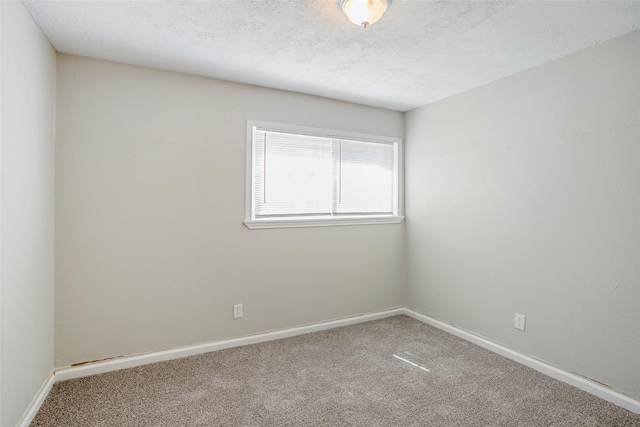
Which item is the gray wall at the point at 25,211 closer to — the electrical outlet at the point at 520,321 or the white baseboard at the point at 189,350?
the white baseboard at the point at 189,350

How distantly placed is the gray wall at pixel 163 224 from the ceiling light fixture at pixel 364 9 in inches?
56.4

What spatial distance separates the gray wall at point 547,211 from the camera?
2156mm

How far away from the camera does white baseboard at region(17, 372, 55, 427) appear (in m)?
1.88

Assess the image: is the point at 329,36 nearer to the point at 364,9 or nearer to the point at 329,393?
the point at 364,9

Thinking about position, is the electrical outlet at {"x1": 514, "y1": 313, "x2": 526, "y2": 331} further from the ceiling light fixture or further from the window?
the ceiling light fixture

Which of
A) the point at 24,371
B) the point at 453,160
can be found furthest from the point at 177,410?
the point at 453,160

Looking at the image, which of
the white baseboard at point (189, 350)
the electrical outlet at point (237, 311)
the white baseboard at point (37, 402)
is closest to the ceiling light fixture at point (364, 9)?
the electrical outlet at point (237, 311)

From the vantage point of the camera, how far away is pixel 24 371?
6.21 feet

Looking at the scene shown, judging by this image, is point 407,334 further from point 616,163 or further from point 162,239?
point 162,239

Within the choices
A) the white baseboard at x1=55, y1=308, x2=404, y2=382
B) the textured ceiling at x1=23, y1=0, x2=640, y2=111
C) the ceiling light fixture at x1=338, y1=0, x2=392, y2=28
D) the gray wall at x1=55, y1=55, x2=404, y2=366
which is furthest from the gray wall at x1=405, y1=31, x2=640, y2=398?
the ceiling light fixture at x1=338, y1=0, x2=392, y2=28

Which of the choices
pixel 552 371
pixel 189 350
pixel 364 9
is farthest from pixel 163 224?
Result: pixel 552 371

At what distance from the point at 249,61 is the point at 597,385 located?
3219 mm

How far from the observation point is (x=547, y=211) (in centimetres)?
255

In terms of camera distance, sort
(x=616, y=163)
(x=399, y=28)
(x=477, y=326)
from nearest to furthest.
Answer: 1. (x=399, y=28)
2. (x=616, y=163)
3. (x=477, y=326)
